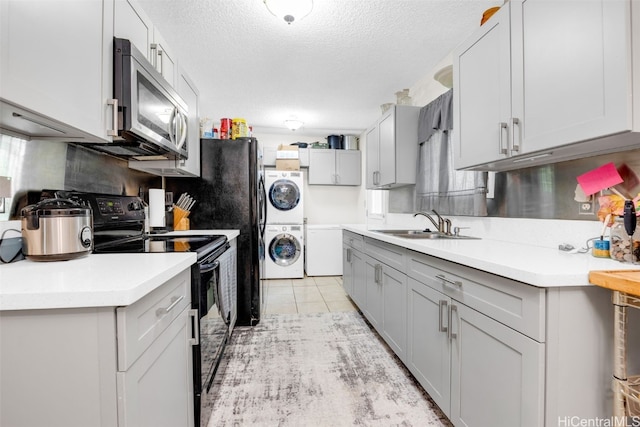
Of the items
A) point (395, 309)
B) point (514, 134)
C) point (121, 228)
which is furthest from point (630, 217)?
point (121, 228)

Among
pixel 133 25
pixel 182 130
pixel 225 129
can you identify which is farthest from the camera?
pixel 225 129

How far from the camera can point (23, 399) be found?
0.73m

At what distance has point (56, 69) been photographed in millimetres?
965

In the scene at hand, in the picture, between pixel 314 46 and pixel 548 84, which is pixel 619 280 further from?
pixel 314 46

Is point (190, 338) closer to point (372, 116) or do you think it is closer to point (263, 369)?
point (263, 369)

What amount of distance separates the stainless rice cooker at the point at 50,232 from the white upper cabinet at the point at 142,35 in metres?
0.81

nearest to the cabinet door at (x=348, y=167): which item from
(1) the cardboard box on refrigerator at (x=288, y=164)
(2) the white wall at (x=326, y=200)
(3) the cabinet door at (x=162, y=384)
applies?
(2) the white wall at (x=326, y=200)

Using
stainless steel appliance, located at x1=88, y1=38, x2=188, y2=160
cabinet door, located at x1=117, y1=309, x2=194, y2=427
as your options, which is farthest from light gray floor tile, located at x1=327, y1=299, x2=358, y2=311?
stainless steel appliance, located at x1=88, y1=38, x2=188, y2=160

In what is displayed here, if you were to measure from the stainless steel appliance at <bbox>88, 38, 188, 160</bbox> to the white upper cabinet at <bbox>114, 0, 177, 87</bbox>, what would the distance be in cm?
14

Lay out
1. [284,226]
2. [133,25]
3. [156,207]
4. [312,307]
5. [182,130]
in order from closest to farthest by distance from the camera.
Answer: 1. [133,25]
2. [182,130]
3. [156,207]
4. [312,307]
5. [284,226]

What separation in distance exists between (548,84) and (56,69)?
1.82 meters

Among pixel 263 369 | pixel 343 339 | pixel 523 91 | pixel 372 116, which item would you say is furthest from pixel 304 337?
pixel 372 116

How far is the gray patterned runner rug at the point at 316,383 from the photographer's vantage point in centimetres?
155

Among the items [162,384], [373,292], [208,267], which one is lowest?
[373,292]
